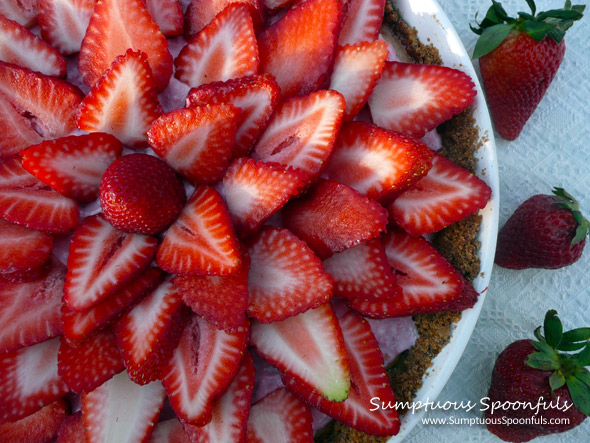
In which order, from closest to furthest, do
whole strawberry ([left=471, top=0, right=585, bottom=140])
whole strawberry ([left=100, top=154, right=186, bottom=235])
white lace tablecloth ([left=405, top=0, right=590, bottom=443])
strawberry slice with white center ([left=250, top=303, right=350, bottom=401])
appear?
1. whole strawberry ([left=100, top=154, right=186, bottom=235])
2. strawberry slice with white center ([left=250, top=303, right=350, bottom=401])
3. whole strawberry ([left=471, top=0, right=585, bottom=140])
4. white lace tablecloth ([left=405, top=0, right=590, bottom=443])

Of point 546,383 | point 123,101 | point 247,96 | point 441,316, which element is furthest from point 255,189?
point 546,383

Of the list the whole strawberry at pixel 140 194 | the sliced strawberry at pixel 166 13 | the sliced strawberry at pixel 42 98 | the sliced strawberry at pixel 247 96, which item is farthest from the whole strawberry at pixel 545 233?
the sliced strawberry at pixel 42 98

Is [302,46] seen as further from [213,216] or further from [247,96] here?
[213,216]

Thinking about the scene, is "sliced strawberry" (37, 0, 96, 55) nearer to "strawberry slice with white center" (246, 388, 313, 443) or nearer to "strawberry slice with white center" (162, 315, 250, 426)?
"strawberry slice with white center" (162, 315, 250, 426)

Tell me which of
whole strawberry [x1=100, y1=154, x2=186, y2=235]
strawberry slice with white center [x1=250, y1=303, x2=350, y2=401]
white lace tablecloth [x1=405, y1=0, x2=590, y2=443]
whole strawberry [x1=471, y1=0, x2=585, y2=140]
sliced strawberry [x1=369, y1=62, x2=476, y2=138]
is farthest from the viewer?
white lace tablecloth [x1=405, y1=0, x2=590, y2=443]

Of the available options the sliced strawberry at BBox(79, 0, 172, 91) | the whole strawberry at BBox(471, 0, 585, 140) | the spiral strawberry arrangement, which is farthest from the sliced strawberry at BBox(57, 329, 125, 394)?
the whole strawberry at BBox(471, 0, 585, 140)

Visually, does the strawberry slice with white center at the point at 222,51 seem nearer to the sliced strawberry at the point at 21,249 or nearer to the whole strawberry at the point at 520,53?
the sliced strawberry at the point at 21,249
